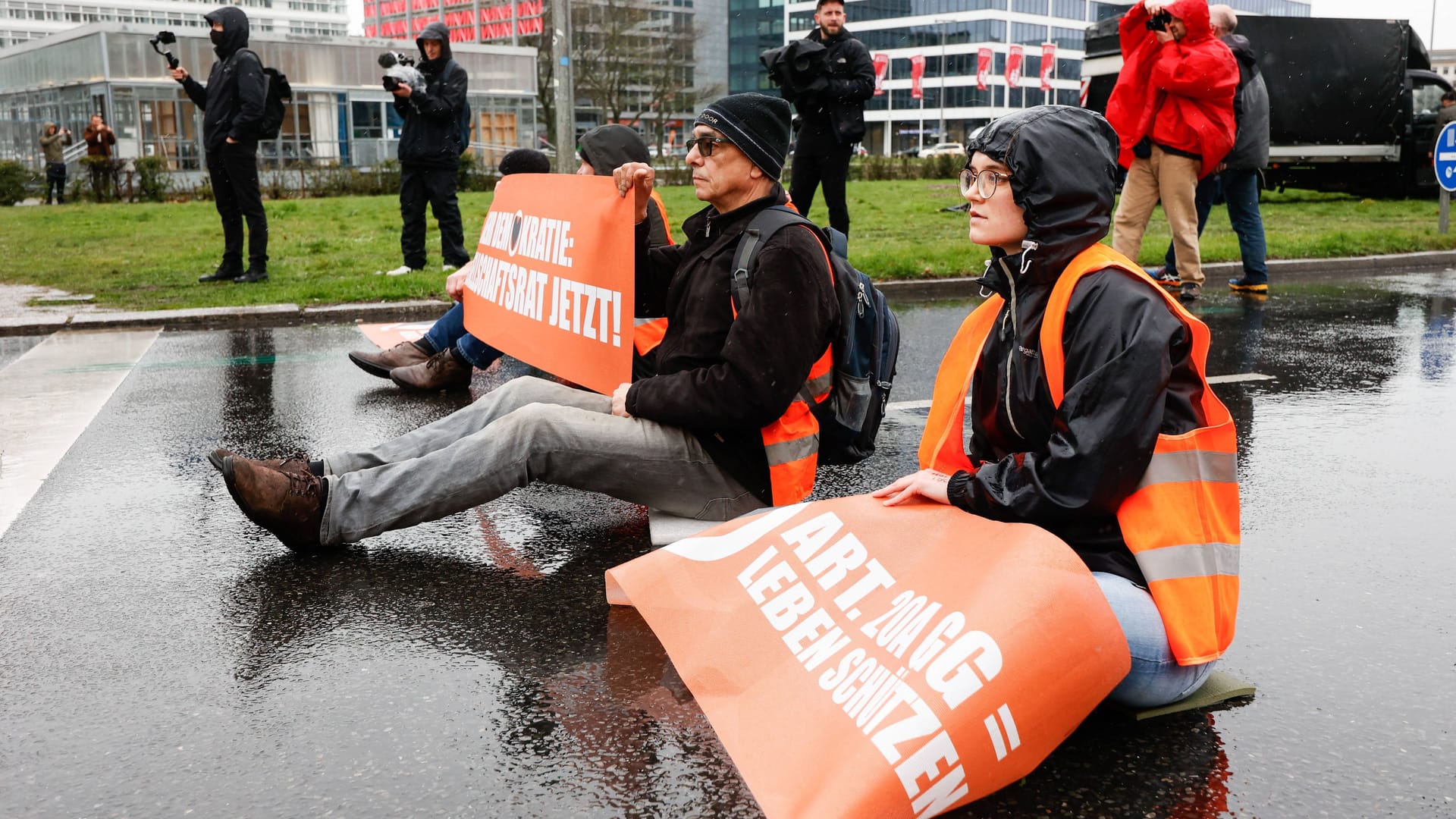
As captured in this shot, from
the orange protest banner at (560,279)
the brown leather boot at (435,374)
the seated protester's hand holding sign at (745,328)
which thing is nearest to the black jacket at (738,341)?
the seated protester's hand holding sign at (745,328)

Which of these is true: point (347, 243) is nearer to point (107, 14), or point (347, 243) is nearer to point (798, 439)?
point (798, 439)

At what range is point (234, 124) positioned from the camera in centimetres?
1098

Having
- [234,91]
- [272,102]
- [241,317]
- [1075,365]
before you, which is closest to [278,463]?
[1075,365]

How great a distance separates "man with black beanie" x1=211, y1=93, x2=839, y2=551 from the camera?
3840mm

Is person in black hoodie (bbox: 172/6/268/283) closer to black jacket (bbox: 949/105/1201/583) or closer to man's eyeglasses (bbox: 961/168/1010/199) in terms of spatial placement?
man's eyeglasses (bbox: 961/168/1010/199)

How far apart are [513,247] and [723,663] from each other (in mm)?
3318

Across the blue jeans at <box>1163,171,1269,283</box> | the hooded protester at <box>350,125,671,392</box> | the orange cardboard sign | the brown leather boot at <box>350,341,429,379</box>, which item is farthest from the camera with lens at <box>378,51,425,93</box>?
the orange cardboard sign

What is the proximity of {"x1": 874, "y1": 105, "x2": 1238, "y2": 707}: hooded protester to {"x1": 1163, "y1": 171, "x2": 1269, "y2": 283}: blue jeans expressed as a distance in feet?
27.5

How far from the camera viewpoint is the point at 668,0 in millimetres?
113438

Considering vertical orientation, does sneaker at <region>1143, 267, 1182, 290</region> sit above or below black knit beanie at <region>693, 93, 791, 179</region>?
below

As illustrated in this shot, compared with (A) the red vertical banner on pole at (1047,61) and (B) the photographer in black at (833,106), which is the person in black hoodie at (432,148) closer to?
(B) the photographer in black at (833,106)

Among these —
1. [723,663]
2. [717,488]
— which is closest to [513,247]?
[717,488]

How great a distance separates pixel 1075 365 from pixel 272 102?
32.9 ft

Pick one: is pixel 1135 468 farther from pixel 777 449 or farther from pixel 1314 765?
pixel 777 449
